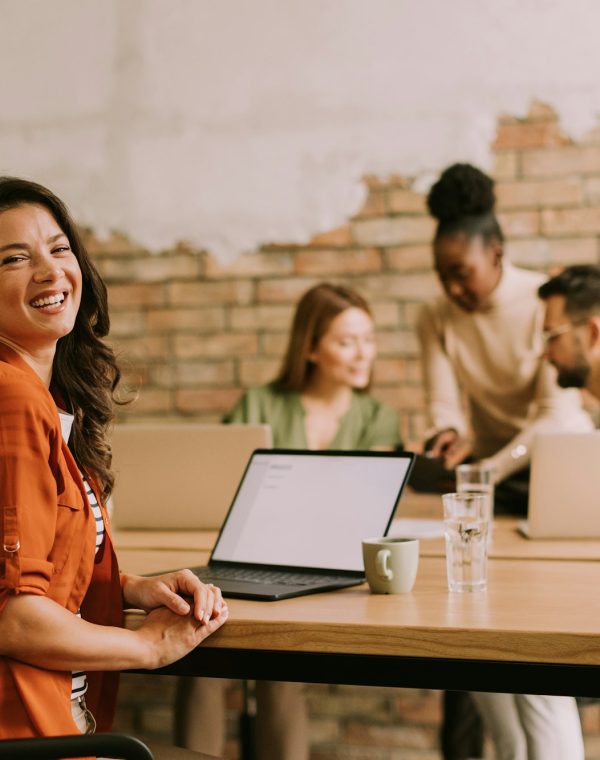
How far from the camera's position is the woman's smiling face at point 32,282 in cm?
130

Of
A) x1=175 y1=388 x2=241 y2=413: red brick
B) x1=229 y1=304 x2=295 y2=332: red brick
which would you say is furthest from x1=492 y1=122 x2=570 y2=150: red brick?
x1=175 y1=388 x2=241 y2=413: red brick

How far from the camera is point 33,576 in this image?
1124 millimetres

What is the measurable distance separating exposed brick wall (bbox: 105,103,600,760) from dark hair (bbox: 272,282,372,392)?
1.31 feet

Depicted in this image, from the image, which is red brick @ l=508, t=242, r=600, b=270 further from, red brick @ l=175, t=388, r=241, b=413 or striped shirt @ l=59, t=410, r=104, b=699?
striped shirt @ l=59, t=410, r=104, b=699

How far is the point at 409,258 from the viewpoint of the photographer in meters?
3.39

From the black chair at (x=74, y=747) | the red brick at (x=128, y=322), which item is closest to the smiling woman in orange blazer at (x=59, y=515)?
the black chair at (x=74, y=747)

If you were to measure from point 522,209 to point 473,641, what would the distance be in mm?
2389

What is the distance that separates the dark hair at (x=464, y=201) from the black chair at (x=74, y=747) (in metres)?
2.27

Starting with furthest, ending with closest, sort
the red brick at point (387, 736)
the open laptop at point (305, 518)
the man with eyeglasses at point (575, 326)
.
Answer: the red brick at point (387, 736)
the man with eyeglasses at point (575, 326)
the open laptop at point (305, 518)

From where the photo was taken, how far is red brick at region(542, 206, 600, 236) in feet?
10.8

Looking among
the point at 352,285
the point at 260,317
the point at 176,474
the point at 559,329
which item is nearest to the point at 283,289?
the point at 260,317

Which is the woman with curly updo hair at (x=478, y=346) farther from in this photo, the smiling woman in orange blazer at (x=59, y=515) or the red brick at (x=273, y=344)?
the smiling woman in orange blazer at (x=59, y=515)

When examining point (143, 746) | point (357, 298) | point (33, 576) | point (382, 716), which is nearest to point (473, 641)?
point (143, 746)

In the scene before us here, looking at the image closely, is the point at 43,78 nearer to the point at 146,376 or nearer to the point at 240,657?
the point at 146,376
